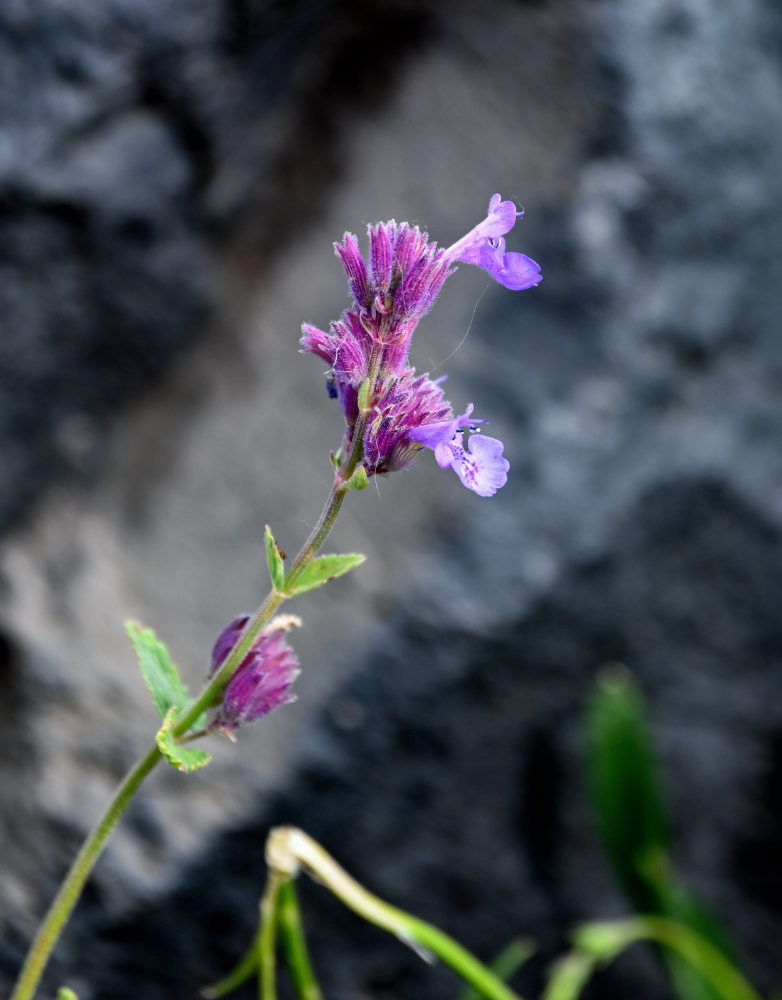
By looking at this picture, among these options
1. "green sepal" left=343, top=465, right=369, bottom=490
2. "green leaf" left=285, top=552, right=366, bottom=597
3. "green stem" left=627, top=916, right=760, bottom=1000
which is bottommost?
"green stem" left=627, top=916, right=760, bottom=1000

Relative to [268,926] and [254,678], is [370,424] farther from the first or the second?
[268,926]

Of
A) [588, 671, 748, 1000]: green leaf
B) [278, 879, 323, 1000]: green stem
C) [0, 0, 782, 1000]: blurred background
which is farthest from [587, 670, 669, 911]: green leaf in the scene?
[278, 879, 323, 1000]: green stem

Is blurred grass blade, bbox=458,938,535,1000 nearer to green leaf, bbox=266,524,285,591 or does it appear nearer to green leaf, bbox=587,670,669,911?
green leaf, bbox=587,670,669,911

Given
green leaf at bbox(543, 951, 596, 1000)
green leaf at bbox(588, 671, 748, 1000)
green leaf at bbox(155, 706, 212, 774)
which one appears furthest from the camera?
green leaf at bbox(588, 671, 748, 1000)

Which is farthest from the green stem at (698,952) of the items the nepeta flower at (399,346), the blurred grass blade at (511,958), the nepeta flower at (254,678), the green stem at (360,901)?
the nepeta flower at (399,346)

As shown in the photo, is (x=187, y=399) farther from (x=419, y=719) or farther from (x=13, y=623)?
(x=419, y=719)

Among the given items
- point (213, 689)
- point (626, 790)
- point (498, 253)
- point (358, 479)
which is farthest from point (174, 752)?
point (626, 790)
